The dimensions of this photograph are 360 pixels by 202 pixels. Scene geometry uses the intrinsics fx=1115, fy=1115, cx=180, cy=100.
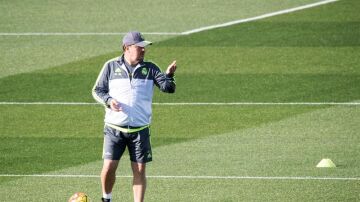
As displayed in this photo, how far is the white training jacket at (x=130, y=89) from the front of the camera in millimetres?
14367

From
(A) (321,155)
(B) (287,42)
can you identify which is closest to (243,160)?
(A) (321,155)

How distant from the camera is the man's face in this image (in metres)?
14.3

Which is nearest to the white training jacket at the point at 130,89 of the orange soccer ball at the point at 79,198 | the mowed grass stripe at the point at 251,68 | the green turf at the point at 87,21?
the orange soccer ball at the point at 79,198

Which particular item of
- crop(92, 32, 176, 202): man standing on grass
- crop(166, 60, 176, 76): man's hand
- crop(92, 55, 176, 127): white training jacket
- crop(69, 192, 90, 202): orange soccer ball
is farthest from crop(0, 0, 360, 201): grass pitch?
crop(166, 60, 176, 76): man's hand

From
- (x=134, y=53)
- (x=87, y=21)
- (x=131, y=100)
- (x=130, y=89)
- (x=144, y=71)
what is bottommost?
(x=131, y=100)

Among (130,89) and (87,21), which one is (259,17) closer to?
(87,21)

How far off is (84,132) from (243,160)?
348 centimetres

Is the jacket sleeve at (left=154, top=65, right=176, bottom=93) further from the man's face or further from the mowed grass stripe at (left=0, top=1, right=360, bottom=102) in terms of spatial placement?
the mowed grass stripe at (left=0, top=1, right=360, bottom=102)

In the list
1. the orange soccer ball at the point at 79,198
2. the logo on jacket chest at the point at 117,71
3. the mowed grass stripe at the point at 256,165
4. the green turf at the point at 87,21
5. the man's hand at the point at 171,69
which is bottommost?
the orange soccer ball at the point at 79,198

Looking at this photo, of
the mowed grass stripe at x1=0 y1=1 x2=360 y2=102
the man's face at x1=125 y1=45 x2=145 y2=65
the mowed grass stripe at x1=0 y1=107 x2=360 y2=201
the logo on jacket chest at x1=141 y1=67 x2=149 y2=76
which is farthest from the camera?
the mowed grass stripe at x1=0 y1=1 x2=360 y2=102

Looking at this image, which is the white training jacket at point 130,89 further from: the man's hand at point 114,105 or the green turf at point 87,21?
the green turf at point 87,21

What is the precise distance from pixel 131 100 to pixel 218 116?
7.32 m

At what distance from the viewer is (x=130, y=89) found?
14367 millimetres

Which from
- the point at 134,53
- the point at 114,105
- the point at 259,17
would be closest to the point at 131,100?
the point at 114,105
